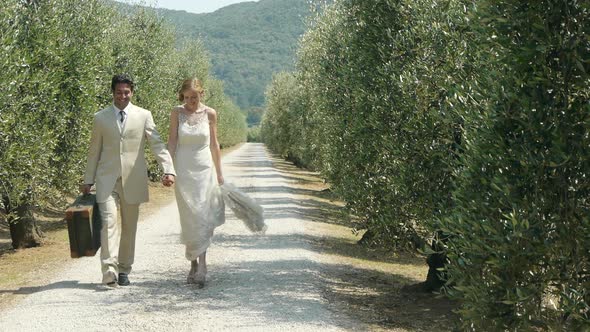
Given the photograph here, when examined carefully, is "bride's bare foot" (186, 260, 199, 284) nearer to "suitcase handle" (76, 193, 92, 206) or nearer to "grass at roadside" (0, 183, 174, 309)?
"grass at roadside" (0, 183, 174, 309)

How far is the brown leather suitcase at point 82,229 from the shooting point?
9.13 m

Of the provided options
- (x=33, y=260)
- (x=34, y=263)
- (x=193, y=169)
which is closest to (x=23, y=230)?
(x=33, y=260)

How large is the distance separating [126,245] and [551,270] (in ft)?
21.1

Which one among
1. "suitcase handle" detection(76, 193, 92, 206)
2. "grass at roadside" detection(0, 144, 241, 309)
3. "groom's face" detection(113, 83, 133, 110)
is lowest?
"grass at roadside" detection(0, 144, 241, 309)

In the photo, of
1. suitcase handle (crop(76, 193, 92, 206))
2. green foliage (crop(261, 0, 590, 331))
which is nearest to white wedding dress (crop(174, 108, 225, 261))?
suitcase handle (crop(76, 193, 92, 206))

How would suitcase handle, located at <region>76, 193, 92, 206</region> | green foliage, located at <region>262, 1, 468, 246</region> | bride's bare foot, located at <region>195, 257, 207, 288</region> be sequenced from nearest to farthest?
suitcase handle, located at <region>76, 193, 92, 206</region>
green foliage, located at <region>262, 1, 468, 246</region>
bride's bare foot, located at <region>195, 257, 207, 288</region>

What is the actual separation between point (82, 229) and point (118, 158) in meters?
1.14

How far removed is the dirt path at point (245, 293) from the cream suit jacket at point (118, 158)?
1462 mm

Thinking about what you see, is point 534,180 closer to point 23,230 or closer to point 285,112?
point 23,230

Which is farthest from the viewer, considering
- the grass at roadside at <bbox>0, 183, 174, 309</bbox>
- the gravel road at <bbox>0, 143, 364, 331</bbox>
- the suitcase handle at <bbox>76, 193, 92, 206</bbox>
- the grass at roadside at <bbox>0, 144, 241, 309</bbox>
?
the grass at roadside at <bbox>0, 144, 241, 309</bbox>

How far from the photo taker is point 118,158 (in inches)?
381

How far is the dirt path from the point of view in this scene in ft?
27.3

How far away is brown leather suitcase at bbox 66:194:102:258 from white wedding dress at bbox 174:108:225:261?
1.25 m

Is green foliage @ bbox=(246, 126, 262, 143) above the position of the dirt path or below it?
below
